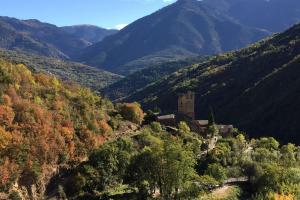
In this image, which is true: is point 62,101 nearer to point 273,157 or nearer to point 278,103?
point 273,157

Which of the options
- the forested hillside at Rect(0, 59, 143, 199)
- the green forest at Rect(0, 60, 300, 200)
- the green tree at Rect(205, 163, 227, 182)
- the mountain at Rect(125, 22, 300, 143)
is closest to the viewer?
the forested hillside at Rect(0, 59, 143, 199)

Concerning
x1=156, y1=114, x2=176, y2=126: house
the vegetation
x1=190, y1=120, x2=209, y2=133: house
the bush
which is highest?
the bush

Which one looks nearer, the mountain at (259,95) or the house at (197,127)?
the house at (197,127)

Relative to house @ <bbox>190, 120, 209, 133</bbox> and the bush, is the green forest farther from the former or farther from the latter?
house @ <bbox>190, 120, 209, 133</bbox>

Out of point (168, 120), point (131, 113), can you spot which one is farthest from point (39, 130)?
point (168, 120)

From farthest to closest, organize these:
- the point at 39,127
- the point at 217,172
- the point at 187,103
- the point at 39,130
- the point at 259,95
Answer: the point at 259,95 < the point at 187,103 < the point at 217,172 < the point at 39,127 < the point at 39,130

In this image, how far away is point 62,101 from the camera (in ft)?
237

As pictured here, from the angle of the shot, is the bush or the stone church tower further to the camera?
the stone church tower

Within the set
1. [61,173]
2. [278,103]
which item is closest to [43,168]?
[61,173]

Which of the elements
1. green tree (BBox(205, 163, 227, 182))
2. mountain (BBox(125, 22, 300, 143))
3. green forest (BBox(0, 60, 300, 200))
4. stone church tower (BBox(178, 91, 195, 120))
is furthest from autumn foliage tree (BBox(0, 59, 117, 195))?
mountain (BBox(125, 22, 300, 143))

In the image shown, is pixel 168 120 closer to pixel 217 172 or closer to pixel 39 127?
pixel 217 172

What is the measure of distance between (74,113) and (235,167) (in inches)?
967

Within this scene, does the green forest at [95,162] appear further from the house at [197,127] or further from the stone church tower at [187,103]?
the stone church tower at [187,103]

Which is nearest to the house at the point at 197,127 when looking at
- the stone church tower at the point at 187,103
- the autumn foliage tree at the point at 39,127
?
the stone church tower at the point at 187,103
